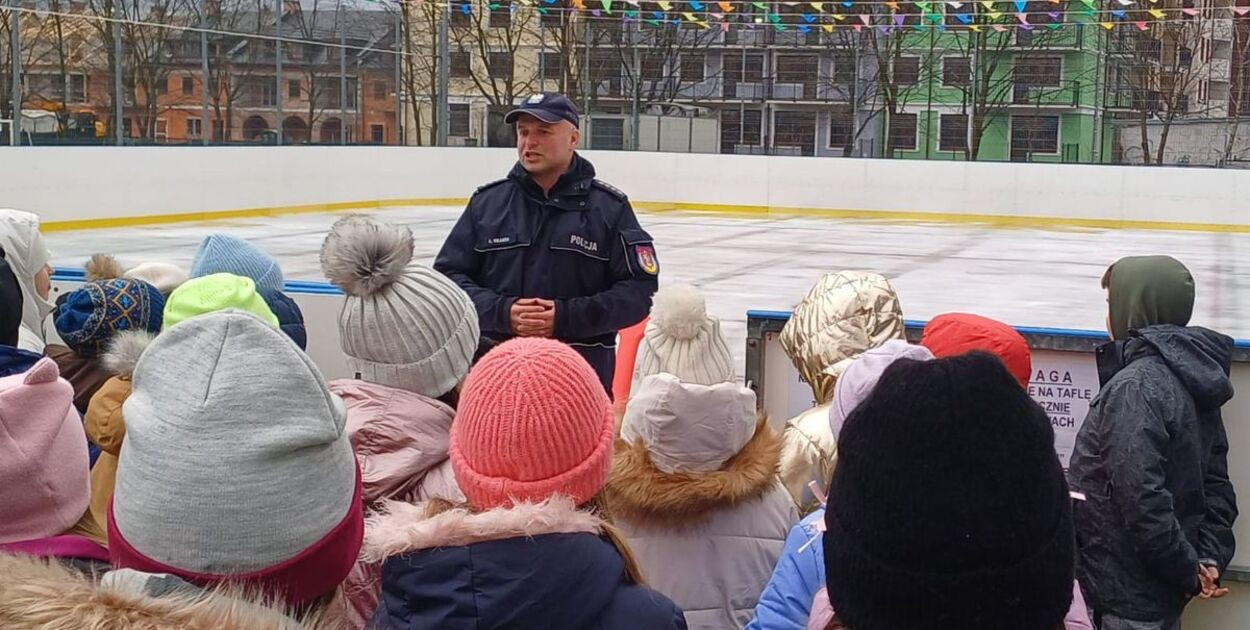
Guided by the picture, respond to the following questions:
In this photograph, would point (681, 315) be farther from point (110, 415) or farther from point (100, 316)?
point (110, 415)

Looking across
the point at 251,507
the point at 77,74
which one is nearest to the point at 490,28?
the point at 77,74

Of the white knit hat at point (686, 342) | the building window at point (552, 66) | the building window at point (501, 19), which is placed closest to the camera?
the white knit hat at point (686, 342)

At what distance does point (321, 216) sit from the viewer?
18.1 m

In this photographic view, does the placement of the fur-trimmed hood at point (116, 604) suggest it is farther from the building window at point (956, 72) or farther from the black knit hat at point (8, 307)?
the building window at point (956, 72)

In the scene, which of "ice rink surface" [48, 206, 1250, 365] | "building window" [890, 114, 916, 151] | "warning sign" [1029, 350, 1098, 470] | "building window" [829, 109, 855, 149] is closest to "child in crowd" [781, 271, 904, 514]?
"warning sign" [1029, 350, 1098, 470]

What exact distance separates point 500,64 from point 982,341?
69.9ft

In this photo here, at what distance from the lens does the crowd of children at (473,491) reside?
1.12 m

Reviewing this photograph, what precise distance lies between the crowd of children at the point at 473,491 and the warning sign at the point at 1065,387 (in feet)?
4.01

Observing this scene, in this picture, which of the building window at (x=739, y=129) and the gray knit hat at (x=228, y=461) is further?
the building window at (x=739, y=129)

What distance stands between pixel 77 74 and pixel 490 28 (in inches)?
347

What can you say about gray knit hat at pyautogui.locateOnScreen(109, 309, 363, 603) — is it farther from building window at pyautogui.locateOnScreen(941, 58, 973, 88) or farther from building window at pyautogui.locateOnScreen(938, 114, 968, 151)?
building window at pyautogui.locateOnScreen(941, 58, 973, 88)

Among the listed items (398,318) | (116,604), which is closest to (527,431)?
(116,604)

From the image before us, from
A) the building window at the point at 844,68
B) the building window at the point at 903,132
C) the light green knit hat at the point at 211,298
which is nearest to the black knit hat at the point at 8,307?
the light green knit hat at the point at 211,298

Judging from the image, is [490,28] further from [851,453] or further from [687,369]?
[851,453]
